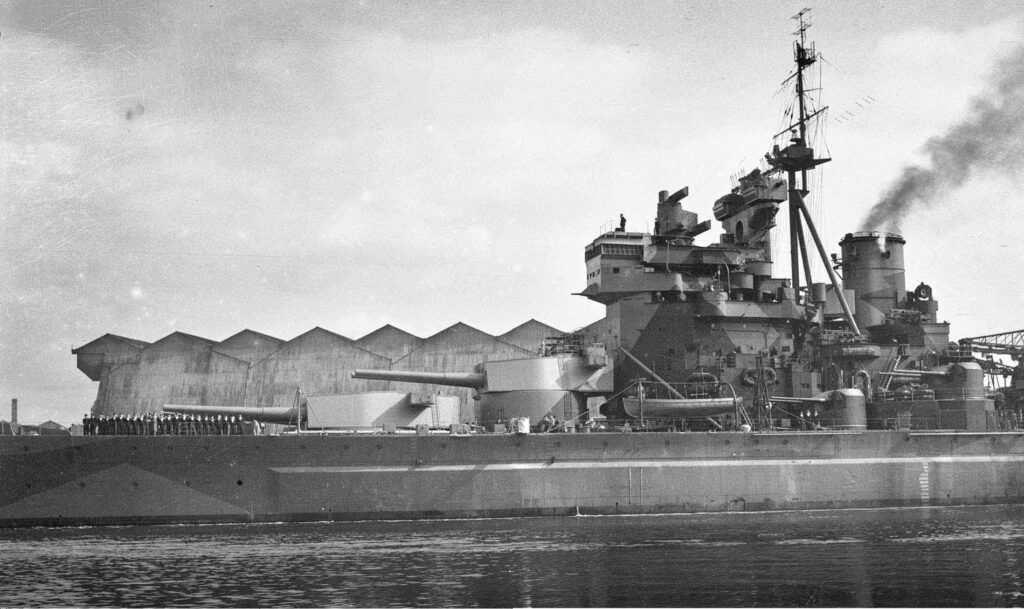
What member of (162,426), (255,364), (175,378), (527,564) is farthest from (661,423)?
(175,378)

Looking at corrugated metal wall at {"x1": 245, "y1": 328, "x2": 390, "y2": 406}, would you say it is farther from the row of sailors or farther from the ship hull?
the ship hull

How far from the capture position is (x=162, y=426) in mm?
23969

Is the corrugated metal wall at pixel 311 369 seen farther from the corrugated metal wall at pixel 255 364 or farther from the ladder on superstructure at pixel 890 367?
the ladder on superstructure at pixel 890 367

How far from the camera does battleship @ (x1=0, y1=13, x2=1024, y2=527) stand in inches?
921

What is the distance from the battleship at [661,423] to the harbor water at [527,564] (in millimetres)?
1023

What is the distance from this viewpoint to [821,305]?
31.0 meters

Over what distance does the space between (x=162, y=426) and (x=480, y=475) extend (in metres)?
8.09

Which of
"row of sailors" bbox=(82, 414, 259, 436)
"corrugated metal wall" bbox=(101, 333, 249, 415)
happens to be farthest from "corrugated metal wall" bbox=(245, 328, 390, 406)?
"row of sailors" bbox=(82, 414, 259, 436)

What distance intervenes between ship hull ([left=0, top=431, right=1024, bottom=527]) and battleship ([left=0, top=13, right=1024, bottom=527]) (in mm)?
51

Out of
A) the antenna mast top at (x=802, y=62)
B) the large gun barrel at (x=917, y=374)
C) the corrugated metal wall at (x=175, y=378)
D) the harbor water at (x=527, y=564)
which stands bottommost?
the harbor water at (x=527, y=564)

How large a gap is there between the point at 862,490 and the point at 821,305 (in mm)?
6392

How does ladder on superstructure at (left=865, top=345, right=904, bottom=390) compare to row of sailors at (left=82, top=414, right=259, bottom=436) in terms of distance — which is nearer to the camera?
row of sailors at (left=82, top=414, right=259, bottom=436)

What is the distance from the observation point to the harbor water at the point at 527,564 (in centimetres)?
1380

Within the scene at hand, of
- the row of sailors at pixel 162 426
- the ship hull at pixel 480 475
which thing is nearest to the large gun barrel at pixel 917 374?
the ship hull at pixel 480 475
